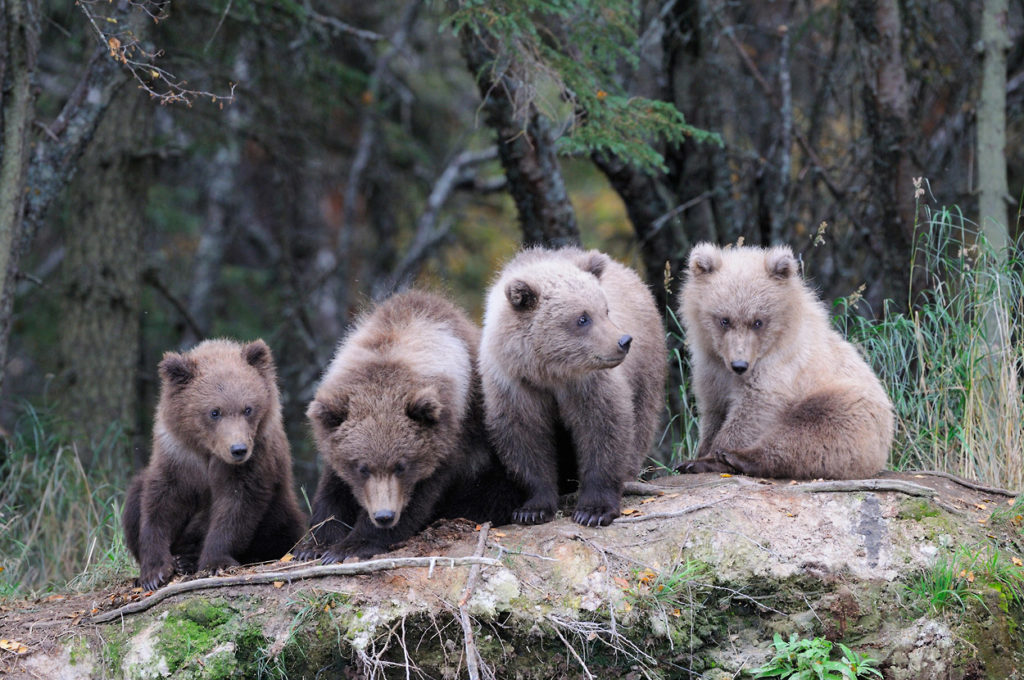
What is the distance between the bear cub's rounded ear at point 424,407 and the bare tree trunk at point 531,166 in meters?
3.25

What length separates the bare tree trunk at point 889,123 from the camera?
8.22m

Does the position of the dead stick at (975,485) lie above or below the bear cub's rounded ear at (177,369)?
below

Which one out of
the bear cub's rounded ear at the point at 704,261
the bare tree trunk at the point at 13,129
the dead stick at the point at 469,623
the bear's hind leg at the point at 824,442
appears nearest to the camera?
the dead stick at the point at 469,623

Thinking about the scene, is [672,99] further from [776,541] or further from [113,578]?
[113,578]

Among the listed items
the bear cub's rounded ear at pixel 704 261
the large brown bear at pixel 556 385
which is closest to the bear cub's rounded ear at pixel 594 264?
the large brown bear at pixel 556 385

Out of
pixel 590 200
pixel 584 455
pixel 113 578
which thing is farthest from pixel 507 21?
Result: pixel 590 200

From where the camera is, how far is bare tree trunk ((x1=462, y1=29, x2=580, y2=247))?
8.12 metres

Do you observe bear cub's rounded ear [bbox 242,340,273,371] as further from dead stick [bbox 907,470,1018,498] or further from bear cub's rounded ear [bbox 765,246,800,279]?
dead stick [bbox 907,470,1018,498]

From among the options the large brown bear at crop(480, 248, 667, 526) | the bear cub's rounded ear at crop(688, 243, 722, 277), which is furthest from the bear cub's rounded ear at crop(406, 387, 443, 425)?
the bear cub's rounded ear at crop(688, 243, 722, 277)

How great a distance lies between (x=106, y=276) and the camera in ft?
31.0

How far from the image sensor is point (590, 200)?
18.6 meters

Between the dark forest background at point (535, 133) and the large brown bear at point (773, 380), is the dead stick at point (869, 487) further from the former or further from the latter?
the dark forest background at point (535, 133)

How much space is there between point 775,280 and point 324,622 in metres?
3.18

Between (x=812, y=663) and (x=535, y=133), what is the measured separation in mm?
4742
